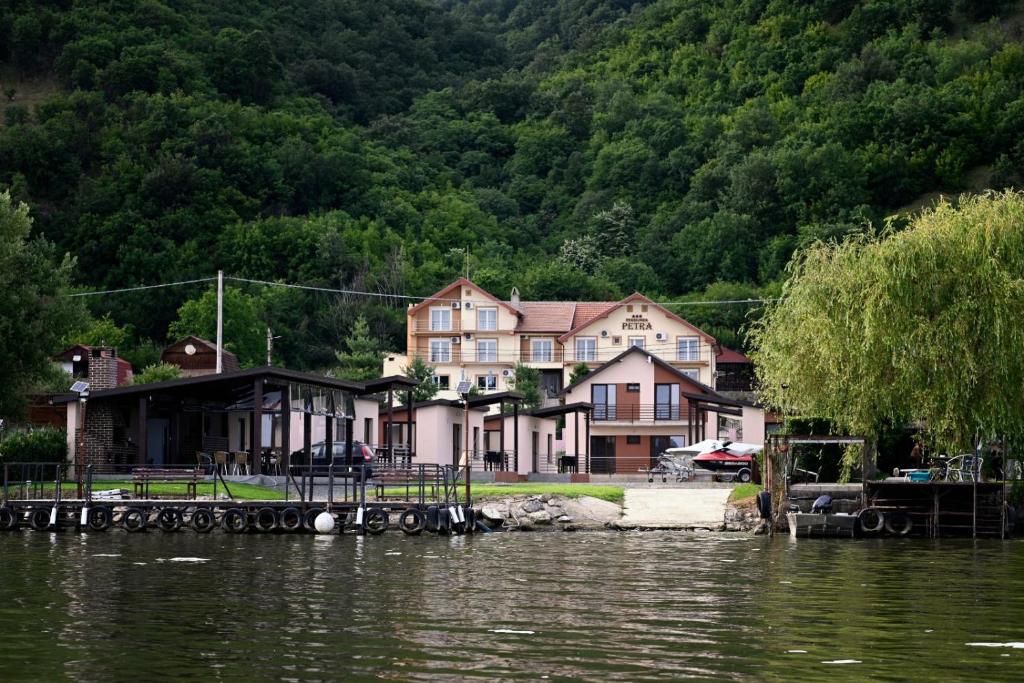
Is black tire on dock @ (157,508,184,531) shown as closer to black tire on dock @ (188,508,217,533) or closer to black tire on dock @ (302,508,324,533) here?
black tire on dock @ (188,508,217,533)

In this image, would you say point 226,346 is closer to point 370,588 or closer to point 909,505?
point 909,505

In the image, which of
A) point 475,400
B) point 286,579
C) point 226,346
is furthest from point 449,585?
point 226,346

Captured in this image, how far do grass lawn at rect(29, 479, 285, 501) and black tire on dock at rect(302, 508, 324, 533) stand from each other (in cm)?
385

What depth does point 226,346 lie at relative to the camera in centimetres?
11038

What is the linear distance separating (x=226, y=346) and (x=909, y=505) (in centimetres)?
7608

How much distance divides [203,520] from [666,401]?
49058 millimetres

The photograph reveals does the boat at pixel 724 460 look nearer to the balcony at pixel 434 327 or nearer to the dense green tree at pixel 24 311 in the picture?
the dense green tree at pixel 24 311

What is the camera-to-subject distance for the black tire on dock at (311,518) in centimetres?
4200

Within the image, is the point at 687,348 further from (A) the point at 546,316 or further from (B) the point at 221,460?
(B) the point at 221,460

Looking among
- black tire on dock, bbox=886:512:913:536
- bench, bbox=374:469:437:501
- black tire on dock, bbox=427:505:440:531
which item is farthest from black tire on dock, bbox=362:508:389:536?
black tire on dock, bbox=886:512:913:536

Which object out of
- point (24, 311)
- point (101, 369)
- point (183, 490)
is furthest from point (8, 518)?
point (101, 369)

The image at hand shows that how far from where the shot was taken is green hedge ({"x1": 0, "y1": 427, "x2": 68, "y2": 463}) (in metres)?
53.4

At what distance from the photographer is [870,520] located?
135 feet

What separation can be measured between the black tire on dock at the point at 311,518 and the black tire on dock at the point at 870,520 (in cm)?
1532
